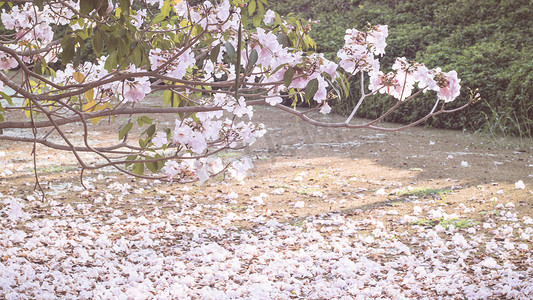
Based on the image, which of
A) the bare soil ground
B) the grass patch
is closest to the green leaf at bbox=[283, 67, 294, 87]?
the bare soil ground

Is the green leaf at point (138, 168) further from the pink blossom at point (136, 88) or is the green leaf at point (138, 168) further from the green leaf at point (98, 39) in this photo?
the green leaf at point (98, 39)

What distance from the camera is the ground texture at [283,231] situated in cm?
262

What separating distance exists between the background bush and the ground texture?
92 cm

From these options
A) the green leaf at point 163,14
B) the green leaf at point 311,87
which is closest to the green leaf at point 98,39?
the green leaf at point 163,14

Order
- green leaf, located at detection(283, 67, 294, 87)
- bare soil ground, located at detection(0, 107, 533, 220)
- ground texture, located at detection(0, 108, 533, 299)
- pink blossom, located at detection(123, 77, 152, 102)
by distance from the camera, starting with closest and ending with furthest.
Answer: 1. green leaf, located at detection(283, 67, 294, 87)
2. pink blossom, located at detection(123, 77, 152, 102)
3. ground texture, located at detection(0, 108, 533, 299)
4. bare soil ground, located at detection(0, 107, 533, 220)

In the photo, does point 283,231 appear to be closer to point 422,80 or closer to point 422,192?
point 422,192

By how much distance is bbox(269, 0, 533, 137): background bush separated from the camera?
6430 mm

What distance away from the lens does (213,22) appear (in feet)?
6.91

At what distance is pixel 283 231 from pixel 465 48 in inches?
224

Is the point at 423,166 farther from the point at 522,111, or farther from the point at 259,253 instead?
the point at 259,253

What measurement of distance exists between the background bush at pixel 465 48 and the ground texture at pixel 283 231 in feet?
3.01

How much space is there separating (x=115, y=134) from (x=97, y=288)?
495 cm

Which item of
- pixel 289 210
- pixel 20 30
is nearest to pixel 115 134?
pixel 289 210

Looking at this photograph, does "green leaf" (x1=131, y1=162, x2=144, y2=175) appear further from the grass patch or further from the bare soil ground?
the grass patch
